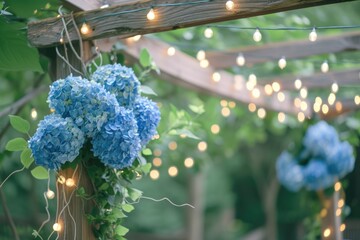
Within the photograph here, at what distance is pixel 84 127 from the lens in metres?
2.43

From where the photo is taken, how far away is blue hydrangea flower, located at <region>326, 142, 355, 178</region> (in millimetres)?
4598

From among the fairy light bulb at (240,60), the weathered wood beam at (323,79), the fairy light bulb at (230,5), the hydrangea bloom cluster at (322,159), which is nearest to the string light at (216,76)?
the fairy light bulb at (240,60)

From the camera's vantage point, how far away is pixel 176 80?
4176mm

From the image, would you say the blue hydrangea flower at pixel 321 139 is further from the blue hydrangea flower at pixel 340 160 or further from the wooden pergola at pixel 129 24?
the wooden pergola at pixel 129 24

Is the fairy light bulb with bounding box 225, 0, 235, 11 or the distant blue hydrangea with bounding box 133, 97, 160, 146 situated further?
the distant blue hydrangea with bounding box 133, 97, 160, 146

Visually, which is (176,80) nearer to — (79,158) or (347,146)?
(347,146)

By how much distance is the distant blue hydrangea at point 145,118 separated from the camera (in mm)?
2586

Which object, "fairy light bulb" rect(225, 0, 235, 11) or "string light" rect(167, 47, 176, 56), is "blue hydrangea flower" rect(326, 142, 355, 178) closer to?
"string light" rect(167, 47, 176, 56)

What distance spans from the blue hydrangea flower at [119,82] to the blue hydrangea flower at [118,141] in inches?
4.3

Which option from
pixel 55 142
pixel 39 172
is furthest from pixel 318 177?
pixel 55 142

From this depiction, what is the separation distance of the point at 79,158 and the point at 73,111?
203 millimetres

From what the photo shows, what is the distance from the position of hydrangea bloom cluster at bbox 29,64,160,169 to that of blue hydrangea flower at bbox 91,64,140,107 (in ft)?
0.20

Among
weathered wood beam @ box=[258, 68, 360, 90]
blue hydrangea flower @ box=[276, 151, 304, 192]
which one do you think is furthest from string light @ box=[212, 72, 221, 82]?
blue hydrangea flower @ box=[276, 151, 304, 192]

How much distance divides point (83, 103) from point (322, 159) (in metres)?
2.67
